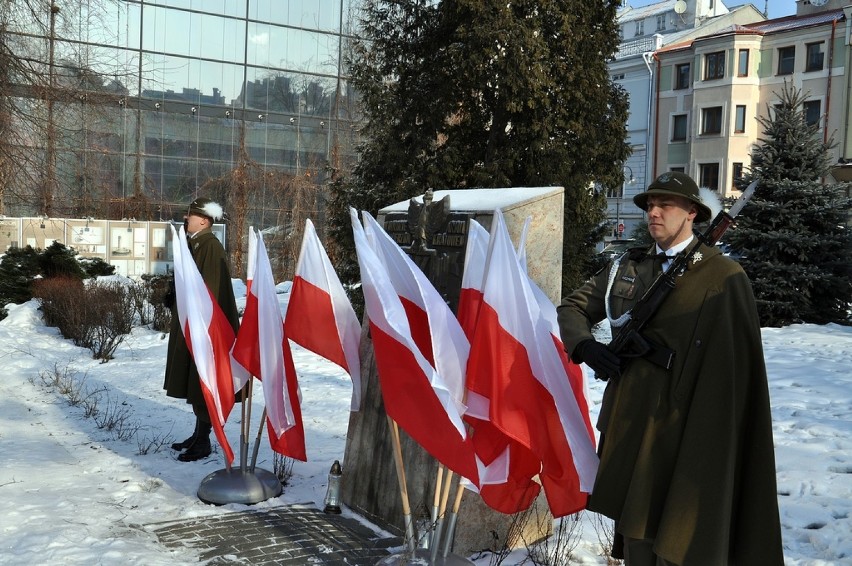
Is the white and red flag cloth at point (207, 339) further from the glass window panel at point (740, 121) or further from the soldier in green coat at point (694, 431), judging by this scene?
the glass window panel at point (740, 121)

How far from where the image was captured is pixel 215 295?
6.64m

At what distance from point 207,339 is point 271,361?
22.3 inches

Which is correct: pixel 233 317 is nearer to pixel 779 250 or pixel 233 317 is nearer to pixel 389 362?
pixel 389 362

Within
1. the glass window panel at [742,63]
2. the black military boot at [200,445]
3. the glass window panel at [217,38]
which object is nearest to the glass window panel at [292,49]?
the glass window panel at [217,38]

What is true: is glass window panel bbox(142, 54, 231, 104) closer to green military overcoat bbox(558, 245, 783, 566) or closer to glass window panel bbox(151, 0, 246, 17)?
glass window panel bbox(151, 0, 246, 17)

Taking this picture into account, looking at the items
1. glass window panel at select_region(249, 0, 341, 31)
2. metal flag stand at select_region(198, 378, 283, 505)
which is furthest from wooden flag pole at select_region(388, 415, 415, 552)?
glass window panel at select_region(249, 0, 341, 31)

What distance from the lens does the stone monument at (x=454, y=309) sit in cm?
495

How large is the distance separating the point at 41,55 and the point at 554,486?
14.3 meters

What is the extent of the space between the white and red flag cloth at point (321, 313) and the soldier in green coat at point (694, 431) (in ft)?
7.27

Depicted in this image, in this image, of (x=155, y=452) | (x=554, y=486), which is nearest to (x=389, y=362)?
(x=554, y=486)

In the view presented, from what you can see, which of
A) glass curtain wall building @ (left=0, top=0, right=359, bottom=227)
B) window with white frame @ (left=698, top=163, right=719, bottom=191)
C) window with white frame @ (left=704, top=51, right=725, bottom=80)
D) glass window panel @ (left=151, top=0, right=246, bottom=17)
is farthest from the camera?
window with white frame @ (left=698, top=163, right=719, bottom=191)

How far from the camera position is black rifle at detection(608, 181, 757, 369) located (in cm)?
320

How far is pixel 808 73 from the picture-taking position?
41.7 m

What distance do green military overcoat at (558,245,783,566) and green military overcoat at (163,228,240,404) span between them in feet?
13.5
